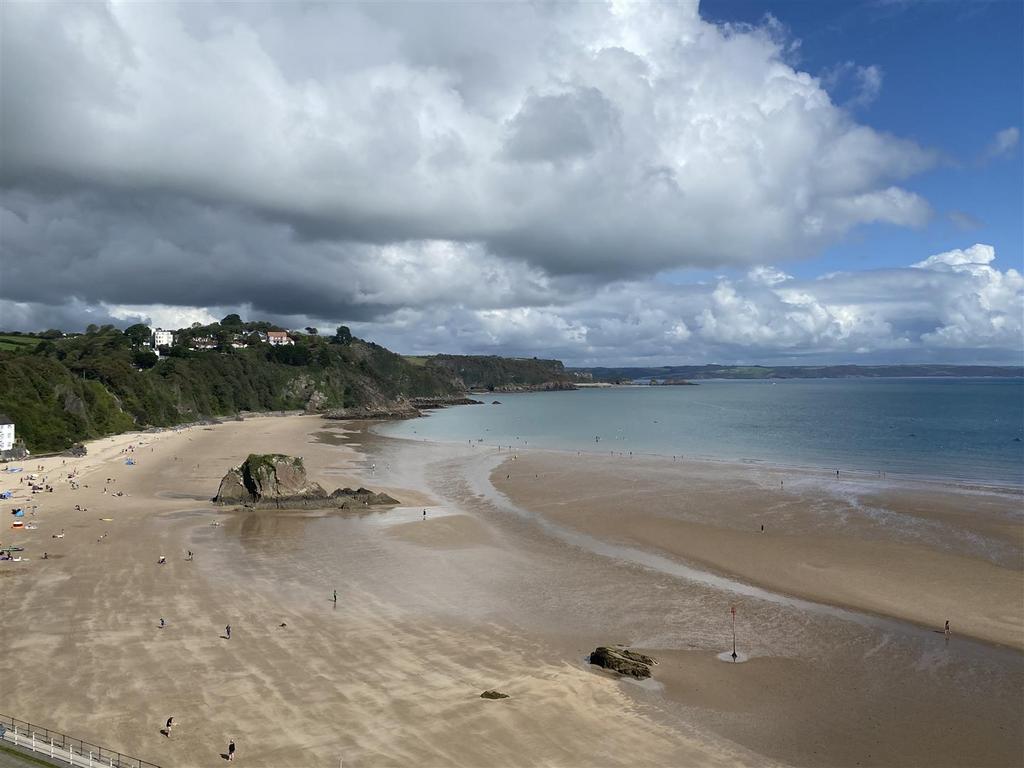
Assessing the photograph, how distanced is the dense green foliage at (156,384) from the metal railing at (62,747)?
224 feet

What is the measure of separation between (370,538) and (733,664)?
2291 centimetres

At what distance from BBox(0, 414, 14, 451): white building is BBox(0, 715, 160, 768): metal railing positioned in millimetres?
62902

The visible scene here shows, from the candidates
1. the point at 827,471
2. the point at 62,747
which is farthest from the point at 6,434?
the point at 827,471

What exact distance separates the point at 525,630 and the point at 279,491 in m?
28.5

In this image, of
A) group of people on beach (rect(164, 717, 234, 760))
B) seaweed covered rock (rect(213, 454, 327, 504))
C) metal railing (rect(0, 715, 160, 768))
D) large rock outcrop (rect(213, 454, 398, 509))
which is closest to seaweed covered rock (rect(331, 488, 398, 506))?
large rock outcrop (rect(213, 454, 398, 509))

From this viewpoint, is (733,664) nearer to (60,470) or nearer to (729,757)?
(729,757)

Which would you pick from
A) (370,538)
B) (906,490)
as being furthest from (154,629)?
(906,490)

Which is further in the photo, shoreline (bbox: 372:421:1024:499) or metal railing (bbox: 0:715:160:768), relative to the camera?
shoreline (bbox: 372:421:1024:499)

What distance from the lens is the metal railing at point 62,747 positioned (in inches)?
520

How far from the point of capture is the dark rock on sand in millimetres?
20297

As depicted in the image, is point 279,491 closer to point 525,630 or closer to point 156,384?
point 525,630

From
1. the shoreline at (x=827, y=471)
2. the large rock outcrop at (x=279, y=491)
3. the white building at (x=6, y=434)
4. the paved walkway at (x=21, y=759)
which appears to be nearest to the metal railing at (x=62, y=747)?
the paved walkway at (x=21, y=759)

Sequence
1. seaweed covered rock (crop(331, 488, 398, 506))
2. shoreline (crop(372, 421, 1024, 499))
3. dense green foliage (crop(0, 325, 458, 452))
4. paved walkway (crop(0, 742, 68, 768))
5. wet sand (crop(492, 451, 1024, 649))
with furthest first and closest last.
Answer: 1. dense green foliage (crop(0, 325, 458, 452))
2. shoreline (crop(372, 421, 1024, 499))
3. seaweed covered rock (crop(331, 488, 398, 506))
4. wet sand (crop(492, 451, 1024, 649))
5. paved walkway (crop(0, 742, 68, 768))

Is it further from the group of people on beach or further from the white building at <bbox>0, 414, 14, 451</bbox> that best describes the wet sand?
the white building at <bbox>0, 414, 14, 451</bbox>
